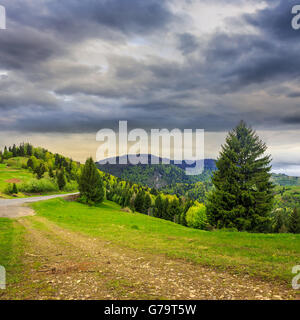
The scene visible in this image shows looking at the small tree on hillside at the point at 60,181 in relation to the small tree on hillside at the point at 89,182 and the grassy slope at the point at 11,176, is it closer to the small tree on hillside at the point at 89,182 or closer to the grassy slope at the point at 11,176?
the grassy slope at the point at 11,176

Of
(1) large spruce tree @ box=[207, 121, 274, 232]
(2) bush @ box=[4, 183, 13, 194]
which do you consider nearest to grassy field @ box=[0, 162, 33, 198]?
(2) bush @ box=[4, 183, 13, 194]

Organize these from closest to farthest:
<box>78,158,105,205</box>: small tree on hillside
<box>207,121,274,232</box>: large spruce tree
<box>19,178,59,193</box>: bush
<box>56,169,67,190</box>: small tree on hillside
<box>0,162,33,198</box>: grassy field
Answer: <box>207,121,274,232</box>: large spruce tree < <box>78,158,105,205</box>: small tree on hillside < <box>0,162,33,198</box>: grassy field < <box>19,178,59,193</box>: bush < <box>56,169,67,190</box>: small tree on hillside

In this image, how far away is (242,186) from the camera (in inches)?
1044

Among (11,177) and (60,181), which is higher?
(11,177)

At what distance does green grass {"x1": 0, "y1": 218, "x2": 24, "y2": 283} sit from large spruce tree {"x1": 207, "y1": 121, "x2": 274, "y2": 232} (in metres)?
22.7

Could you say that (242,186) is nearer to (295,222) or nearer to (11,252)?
(11,252)

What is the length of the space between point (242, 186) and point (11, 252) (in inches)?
1011

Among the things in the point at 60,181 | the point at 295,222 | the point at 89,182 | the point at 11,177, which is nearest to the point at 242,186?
the point at 89,182

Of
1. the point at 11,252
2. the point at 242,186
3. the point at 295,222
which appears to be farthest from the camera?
the point at 295,222

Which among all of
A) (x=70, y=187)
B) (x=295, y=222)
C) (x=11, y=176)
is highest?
(x=11, y=176)

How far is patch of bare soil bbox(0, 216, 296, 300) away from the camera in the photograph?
641cm

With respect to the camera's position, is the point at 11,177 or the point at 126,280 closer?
the point at 126,280

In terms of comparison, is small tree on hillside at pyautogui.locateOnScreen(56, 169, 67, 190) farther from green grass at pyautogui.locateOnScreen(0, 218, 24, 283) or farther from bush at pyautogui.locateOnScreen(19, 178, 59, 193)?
green grass at pyautogui.locateOnScreen(0, 218, 24, 283)
